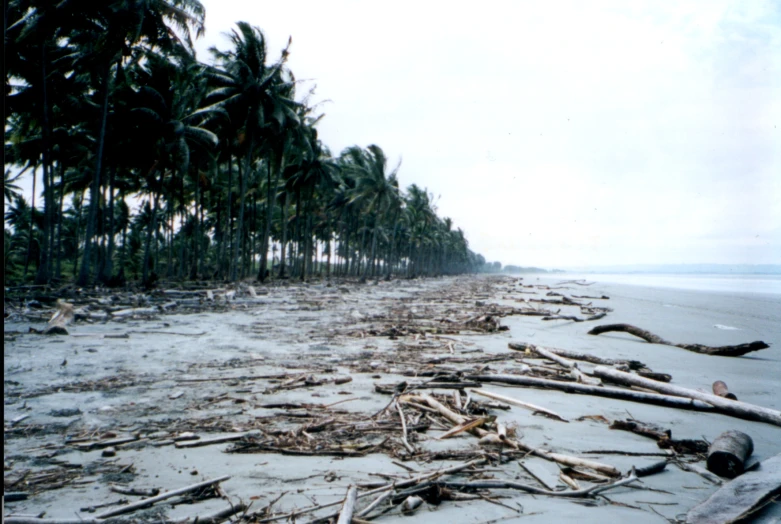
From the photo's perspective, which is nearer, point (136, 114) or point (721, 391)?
point (721, 391)

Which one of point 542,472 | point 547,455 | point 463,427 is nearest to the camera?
point 542,472

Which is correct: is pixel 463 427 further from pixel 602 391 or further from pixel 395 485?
pixel 602 391

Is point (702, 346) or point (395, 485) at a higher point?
point (395, 485)

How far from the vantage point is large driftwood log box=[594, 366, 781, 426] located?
4320 millimetres

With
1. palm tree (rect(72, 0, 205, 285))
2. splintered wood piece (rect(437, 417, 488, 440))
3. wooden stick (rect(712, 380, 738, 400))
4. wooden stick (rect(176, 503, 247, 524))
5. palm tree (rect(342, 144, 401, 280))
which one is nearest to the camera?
wooden stick (rect(176, 503, 247, 524))

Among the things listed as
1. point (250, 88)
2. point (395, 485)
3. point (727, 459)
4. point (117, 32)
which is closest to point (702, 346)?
point (727, 459)

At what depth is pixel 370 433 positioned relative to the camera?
354 cm

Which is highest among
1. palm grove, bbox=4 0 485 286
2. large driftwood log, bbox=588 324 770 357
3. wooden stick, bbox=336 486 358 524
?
palm grove, bbox=4 0 485 286

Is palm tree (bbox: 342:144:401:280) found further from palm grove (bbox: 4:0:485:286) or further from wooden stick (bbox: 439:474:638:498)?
wooden stick (bbox: 439:474:638:498)

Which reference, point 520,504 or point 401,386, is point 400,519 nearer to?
point 520,504

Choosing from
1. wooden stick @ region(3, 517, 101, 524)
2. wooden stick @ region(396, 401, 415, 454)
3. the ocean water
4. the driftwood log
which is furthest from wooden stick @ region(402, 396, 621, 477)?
the ocean water

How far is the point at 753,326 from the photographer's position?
47.5 ft

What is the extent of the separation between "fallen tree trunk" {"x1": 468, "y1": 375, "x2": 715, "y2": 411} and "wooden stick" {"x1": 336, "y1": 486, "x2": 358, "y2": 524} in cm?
300

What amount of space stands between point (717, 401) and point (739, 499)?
2.34 meters
